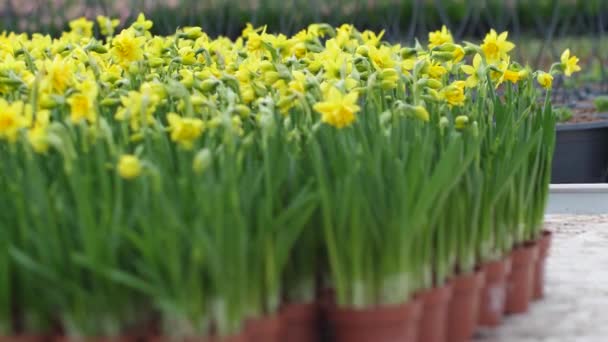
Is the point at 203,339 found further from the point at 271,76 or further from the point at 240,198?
the point at 271,76

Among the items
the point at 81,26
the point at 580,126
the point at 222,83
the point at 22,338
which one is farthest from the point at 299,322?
the point at 81,26

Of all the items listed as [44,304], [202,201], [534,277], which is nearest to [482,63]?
[534,277]

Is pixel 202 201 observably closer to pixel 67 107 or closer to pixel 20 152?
pixel 20 152

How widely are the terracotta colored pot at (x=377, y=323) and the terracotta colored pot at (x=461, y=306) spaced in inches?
11.6

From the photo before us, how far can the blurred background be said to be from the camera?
545 cm

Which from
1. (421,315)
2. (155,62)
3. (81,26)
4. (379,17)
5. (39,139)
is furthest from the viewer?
(379,17)

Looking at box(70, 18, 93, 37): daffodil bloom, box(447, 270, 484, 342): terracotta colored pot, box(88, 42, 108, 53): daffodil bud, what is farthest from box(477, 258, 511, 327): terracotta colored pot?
box(70, 18, 93, 37): daffodil bloom

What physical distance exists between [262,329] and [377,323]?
25 cm

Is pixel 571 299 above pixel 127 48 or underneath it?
underneath

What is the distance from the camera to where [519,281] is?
8.75 ft

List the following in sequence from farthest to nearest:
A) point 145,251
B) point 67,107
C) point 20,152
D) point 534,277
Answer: point 534,277 → point 67,107 → point 20,152 → point 145,251

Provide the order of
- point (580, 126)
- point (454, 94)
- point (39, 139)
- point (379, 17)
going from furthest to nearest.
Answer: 1. point (379, 17)
2. point (580, 126)
3. point (454, 94)
4. point (39, 139)

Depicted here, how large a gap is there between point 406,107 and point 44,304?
2.87 feet

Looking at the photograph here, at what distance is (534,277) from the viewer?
2768mm
